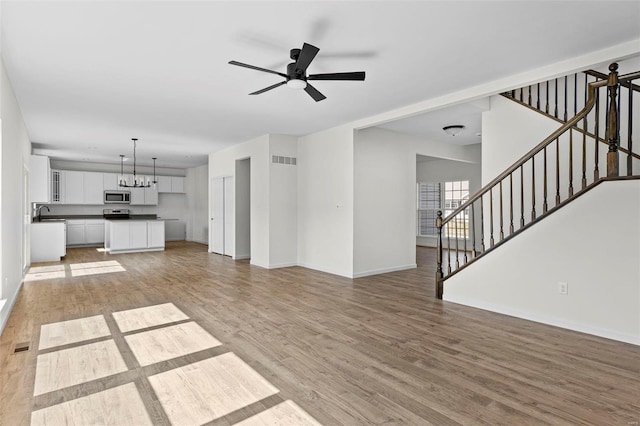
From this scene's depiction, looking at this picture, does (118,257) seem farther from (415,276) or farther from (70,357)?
(415,276)

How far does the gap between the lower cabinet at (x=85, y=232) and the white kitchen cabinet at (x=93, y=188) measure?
2.03 ft

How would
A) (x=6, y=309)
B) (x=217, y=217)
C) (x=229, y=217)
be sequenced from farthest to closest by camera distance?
1. (x=217, y=217)
2. (x=229, y=217)
3. (x=6, y=309)

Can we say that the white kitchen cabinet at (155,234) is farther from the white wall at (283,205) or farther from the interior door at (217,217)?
the white wall at (283,205)

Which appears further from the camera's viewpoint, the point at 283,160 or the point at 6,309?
the point at 283,160

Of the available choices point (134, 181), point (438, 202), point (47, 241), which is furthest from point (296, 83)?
point (438, 202)

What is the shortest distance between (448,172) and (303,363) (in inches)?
353

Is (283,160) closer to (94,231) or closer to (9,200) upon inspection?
(9,200)

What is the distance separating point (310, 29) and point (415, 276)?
463 cm

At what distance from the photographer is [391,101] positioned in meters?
4.94

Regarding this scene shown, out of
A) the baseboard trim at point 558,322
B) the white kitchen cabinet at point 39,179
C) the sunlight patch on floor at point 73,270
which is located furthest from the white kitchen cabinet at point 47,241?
the baseboard trim at point 558,322

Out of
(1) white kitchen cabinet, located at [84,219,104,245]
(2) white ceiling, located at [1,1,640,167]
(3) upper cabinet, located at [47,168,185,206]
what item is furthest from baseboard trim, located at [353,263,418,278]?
(1) white kitchen cabinet, located at [84,219,104,245]

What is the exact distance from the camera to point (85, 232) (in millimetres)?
10805

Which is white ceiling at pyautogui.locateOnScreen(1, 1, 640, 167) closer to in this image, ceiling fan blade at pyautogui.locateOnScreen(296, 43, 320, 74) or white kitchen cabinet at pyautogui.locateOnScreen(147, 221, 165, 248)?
ceiling fan blade at pyautogui.locateOnScreen(296, 43, 320, 74)

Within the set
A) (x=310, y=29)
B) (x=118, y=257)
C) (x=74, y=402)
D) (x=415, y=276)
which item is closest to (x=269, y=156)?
(x=415, y=276)
